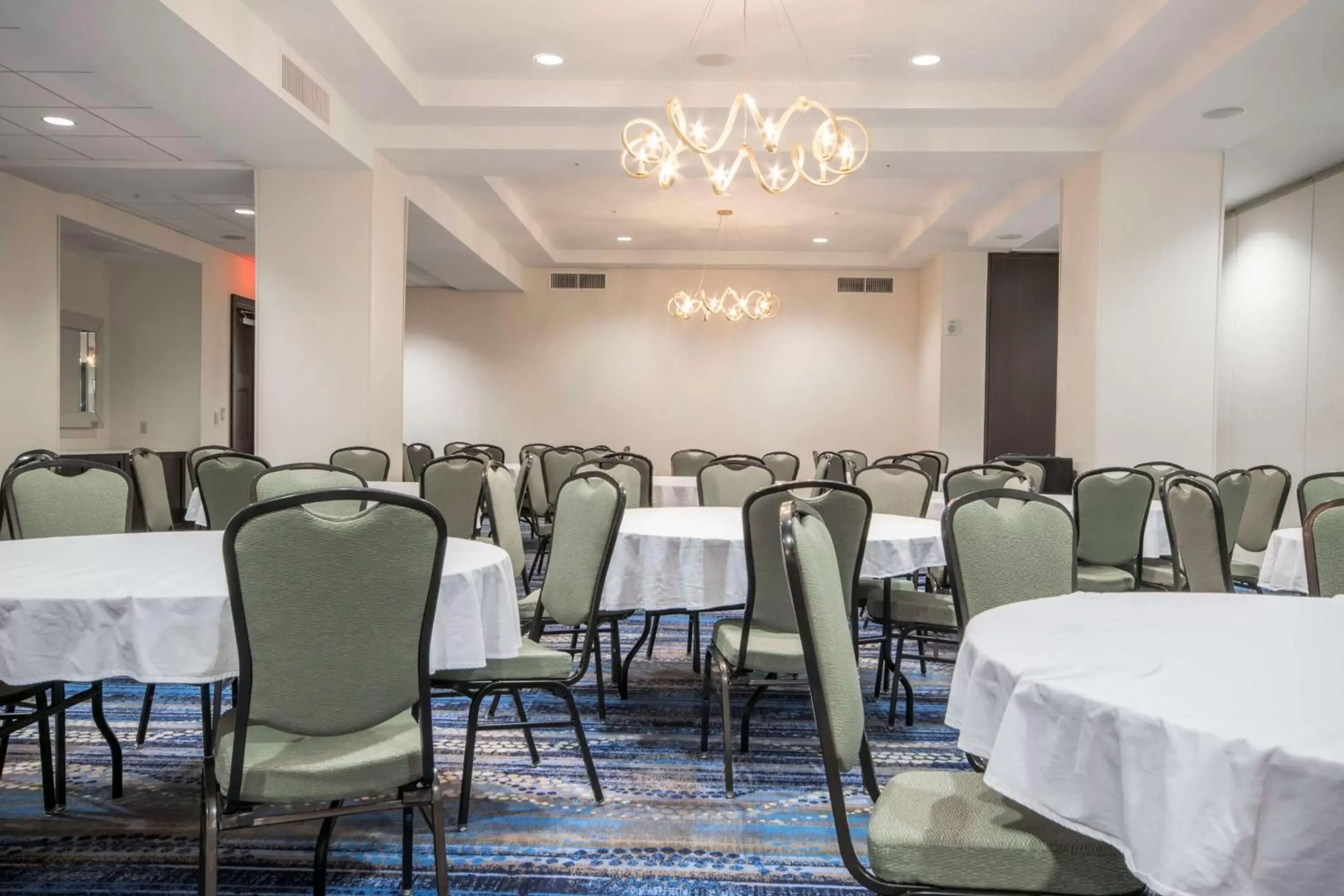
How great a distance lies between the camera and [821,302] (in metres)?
13.4

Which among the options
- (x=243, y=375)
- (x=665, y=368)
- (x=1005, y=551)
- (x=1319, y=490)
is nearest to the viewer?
(x=1005, y=551)

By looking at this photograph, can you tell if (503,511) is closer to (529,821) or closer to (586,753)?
(586,753)

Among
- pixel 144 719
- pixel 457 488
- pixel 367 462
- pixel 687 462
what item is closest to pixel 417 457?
pixel 367 462

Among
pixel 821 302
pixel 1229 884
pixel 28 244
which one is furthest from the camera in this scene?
pixel 821 302

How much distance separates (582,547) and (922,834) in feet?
5.21

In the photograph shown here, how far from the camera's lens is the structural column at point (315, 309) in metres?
7.43

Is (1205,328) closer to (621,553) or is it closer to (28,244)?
(621,553)

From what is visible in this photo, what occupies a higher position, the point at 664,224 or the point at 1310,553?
the point at 664,224

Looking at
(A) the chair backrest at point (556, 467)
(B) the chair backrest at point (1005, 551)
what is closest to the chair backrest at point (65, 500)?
(B) the chair backrest at point (1005, 551)

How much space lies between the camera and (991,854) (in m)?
1.46

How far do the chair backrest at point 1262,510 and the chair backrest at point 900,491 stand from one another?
1.76 meters

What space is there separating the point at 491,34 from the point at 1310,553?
527cm

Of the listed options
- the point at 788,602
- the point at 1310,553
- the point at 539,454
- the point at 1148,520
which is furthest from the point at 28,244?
the point at 1310,553

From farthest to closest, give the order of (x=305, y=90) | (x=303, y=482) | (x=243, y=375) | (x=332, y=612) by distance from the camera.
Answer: (x=243, y=375), (x=305, y=90), (x=303, y=482), (x=332, y=612)
